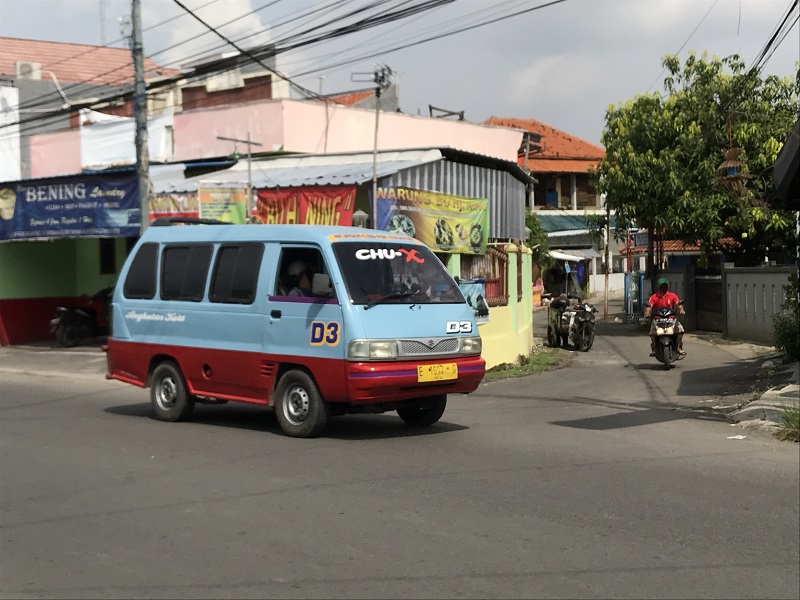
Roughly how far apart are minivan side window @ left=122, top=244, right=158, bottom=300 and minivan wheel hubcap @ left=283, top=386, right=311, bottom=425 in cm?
267

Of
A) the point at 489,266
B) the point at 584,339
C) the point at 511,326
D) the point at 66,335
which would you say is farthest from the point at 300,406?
the point at 66,335

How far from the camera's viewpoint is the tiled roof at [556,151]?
53.3m

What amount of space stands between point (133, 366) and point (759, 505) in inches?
310

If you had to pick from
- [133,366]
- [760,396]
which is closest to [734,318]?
[760,396]

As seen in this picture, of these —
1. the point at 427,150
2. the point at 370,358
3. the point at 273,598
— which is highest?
the point at 427,150

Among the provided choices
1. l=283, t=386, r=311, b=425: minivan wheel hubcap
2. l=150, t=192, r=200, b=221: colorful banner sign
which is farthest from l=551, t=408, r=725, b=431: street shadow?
l=150, t=192, r=200, b=221: colorful banner sign

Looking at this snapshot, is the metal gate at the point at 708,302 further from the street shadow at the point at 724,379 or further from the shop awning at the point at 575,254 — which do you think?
the shop awning at the point at 575,254

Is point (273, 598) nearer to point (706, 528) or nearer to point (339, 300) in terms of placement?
point (706, 528)

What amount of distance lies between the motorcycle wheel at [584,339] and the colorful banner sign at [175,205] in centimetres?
899

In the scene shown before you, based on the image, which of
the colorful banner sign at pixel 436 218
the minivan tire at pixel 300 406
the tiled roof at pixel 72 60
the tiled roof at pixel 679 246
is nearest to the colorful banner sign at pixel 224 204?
the colorful banner sign at pixel 436 218

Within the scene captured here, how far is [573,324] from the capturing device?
74.3 feet

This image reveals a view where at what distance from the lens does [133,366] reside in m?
12.1

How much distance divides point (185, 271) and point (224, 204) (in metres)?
7.99

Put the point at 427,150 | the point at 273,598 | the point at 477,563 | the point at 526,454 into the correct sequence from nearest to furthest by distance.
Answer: the point at 273,598, the point at 477,563, the point at 526,454, the point at 427,150
